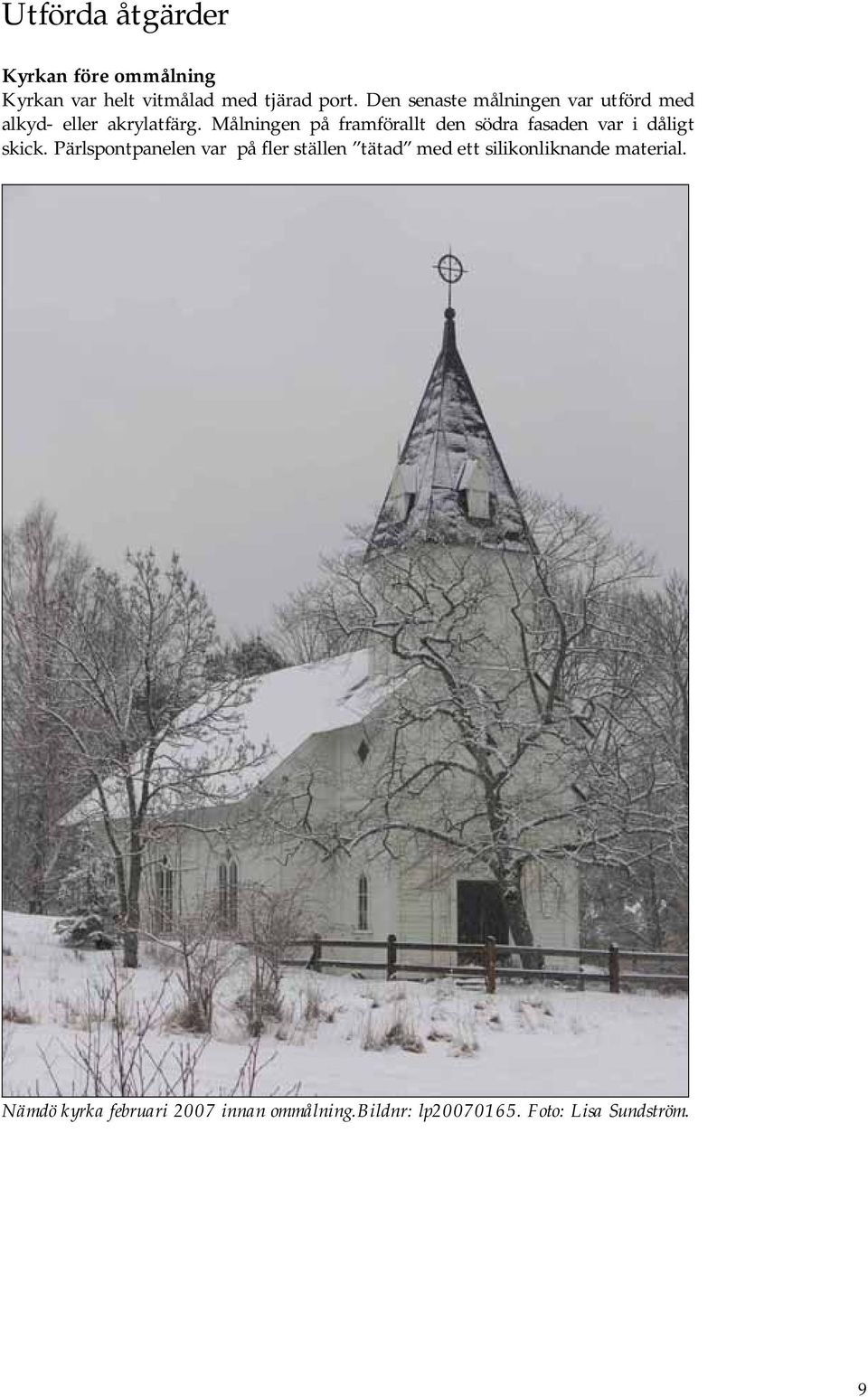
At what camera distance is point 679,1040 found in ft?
34.1

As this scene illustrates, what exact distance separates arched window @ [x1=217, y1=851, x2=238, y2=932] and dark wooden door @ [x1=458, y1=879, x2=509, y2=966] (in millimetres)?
3591

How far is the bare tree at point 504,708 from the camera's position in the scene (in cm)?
1947

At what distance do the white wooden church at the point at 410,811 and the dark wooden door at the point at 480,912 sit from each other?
0.06 ft

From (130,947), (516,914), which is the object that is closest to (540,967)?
(516,914)

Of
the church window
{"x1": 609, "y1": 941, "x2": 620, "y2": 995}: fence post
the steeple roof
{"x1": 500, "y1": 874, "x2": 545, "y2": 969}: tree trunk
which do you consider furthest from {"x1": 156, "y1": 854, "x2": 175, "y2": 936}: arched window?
the steeple roof

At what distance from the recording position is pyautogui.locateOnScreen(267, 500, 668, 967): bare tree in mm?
19469

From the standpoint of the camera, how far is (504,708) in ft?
65.1

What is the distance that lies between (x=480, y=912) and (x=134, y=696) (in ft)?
20.2

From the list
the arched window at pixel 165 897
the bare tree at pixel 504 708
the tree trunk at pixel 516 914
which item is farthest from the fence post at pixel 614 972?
the arched window at pixel 165 897

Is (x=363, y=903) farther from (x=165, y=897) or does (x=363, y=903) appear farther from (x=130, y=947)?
(x=130, y=947)

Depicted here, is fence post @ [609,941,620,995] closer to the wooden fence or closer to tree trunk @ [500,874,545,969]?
the wooden fence

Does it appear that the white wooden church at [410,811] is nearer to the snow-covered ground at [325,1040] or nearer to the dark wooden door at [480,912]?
the dark wooden door at [480,912]
